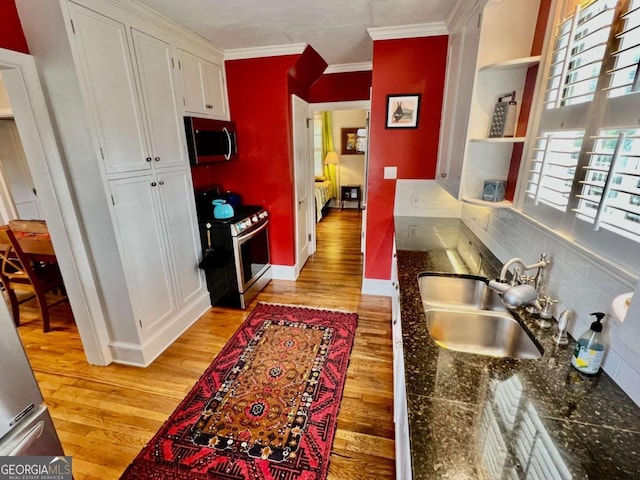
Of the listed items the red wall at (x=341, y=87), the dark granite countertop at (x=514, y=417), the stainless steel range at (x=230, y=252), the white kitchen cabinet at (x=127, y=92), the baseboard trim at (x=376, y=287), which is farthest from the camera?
the red wall at (x=341, y=87)

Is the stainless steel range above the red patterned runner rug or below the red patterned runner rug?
above

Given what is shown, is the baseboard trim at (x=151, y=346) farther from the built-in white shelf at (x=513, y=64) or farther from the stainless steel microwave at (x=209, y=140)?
the built-in white shelf at (x=513, y=64)

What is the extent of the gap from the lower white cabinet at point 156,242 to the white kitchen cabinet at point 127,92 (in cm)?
15

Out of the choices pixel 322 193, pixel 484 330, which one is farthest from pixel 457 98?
pixel 322 193

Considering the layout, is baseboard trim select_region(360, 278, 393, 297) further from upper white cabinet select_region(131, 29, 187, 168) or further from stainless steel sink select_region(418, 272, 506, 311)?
upper white cabinet select_region(131, 29, 187, 168)

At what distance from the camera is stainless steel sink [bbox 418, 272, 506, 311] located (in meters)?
1.55

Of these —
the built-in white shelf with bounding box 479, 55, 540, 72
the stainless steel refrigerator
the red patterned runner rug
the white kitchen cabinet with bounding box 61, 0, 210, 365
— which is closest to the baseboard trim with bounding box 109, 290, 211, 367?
the white kitchen cabinet with bounding box 61, 0, 210, 365

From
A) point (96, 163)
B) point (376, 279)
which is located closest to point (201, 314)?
point (96, 163)

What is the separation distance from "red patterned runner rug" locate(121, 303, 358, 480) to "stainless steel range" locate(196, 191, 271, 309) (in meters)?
0.46

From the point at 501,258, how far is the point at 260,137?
247cm

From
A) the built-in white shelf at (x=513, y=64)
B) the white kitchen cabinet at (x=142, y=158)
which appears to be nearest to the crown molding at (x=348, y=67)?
the white kitchen cabinet at (x=142, y=158)

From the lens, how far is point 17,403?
0.95 metres

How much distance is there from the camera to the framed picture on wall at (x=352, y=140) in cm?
666

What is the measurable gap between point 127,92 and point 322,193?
14.4ft
